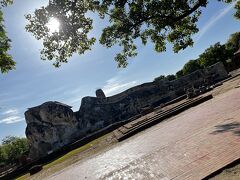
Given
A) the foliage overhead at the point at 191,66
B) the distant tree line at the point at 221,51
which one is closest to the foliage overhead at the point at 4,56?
the distant tree line at the point at 221,51

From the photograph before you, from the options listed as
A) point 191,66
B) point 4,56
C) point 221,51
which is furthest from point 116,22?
point 191,66

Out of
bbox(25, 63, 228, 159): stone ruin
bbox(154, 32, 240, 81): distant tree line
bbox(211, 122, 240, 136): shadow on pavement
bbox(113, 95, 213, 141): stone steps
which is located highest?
bbox(154, 32, 240, 81): distant tree line

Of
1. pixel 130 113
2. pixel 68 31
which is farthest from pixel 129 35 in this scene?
pixel 130 113

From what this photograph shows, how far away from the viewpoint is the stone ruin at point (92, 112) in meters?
45.0

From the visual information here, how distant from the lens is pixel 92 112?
4606cm

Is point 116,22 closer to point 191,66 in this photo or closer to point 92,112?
point 92,112

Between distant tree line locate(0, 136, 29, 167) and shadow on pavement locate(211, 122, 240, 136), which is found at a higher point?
distant tree line locate(0, 136, 29, 167)

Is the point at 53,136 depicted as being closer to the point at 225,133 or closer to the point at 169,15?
the point at 169,15

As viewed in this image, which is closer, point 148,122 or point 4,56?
point 4,56

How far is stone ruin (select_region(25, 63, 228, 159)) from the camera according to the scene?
4497cm

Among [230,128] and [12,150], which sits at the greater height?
[12,150]

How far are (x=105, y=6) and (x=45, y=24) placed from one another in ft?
11.0

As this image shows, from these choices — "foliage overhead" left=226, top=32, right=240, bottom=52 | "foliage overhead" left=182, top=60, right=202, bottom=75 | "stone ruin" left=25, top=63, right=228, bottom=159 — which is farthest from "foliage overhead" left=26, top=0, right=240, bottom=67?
"foliage overhead" left=182, top=60, right=202, bottom=75

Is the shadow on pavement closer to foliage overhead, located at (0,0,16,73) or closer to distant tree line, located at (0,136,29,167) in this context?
foliage overhead, located at (0,0,16,73)
